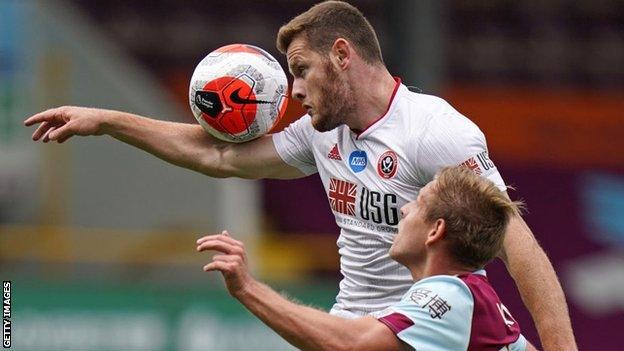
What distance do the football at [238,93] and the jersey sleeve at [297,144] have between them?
0.24 ft

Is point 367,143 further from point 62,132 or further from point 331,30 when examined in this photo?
point 62,132

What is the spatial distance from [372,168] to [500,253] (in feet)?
1.96

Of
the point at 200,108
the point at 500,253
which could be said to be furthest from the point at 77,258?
the point at 500,253

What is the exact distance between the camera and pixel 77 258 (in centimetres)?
1305

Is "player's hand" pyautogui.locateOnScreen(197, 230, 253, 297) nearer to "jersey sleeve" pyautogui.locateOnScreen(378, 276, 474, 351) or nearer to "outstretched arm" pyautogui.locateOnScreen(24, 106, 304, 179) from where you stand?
"jersey sleeve" pyautogui.locateOnScreen(378, 276, 474, 351)

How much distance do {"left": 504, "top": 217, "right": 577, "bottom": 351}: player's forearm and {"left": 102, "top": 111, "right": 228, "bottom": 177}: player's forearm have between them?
1.38m

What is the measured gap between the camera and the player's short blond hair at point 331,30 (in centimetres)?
579

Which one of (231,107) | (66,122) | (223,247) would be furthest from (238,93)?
(223,247)

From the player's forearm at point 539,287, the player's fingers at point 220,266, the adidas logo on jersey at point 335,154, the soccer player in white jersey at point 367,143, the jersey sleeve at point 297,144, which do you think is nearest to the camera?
the player's fingers at point 220,266

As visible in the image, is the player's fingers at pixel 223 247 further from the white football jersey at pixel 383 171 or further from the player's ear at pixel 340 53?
the player's ear at pixel 340 53

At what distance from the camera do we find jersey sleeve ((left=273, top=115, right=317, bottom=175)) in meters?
6.13

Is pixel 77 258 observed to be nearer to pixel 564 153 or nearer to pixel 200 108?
pixel 564 153

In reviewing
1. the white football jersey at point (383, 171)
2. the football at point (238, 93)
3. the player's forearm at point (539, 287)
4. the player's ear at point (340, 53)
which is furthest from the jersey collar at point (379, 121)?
the player's forearm at point (539, 287)

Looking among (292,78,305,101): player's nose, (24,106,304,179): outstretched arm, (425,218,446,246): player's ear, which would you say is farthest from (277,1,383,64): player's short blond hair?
(425,218,446,246): player's ear
